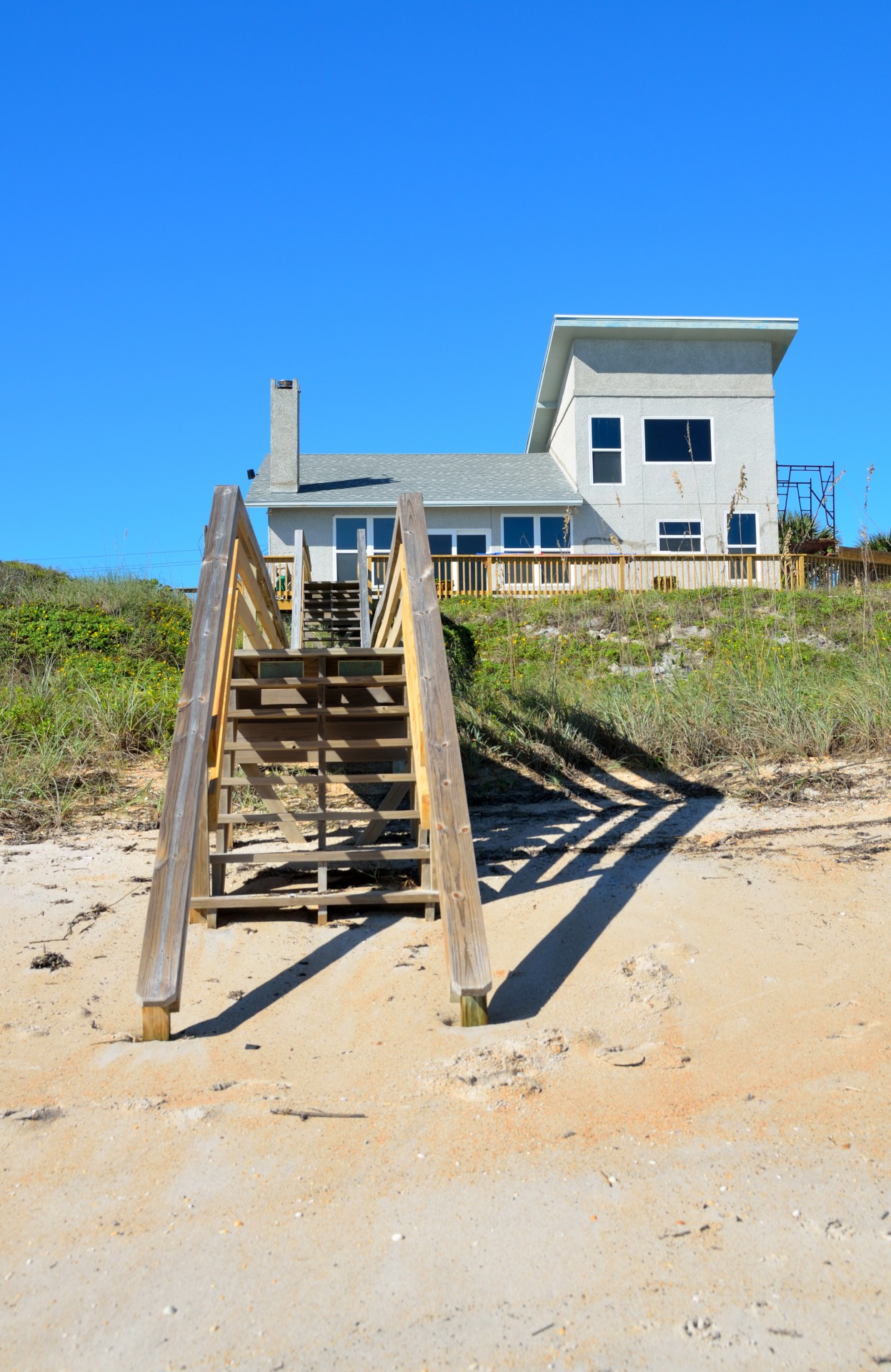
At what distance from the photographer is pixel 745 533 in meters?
20.8

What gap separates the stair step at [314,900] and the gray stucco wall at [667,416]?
17130mm

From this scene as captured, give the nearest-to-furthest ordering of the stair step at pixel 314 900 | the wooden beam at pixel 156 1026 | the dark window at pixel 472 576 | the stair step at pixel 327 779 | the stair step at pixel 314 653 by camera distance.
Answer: the wooden beam at pixel 156 1026
the stair step at pixel 314 900
the stair step at pixel 327 779
the stair step at pixel 314 653
the dark window at pixel 472 576

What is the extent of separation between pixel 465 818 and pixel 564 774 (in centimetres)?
370

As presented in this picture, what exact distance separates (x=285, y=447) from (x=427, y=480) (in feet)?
11.7

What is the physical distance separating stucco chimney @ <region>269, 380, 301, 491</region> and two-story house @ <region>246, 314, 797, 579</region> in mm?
88

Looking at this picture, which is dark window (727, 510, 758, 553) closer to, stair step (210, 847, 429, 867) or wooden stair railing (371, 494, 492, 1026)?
wooden stair railing (371, 494, 492, 1026)

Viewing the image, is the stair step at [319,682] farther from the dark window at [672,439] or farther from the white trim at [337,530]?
the dark window at [672,439]

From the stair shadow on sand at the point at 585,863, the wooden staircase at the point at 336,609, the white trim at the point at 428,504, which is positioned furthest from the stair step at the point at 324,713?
the white trim at the point at 428,504

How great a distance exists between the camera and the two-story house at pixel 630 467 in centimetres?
2073

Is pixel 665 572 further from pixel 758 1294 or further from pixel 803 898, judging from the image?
pixel 758 1294

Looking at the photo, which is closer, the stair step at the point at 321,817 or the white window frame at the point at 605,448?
the stair step at the point at 321,817

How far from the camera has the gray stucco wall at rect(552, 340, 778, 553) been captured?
20.8 m

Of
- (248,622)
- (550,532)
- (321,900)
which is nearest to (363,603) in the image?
(248,622)

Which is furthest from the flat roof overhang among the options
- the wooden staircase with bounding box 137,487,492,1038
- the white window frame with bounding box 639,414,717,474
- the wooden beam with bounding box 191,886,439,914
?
the wooden beam with bounding box 191,886,439,914
